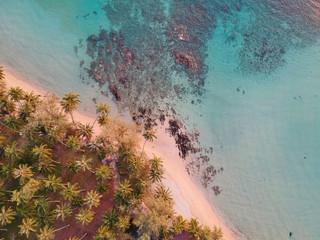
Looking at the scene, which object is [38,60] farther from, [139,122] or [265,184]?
[265,184]

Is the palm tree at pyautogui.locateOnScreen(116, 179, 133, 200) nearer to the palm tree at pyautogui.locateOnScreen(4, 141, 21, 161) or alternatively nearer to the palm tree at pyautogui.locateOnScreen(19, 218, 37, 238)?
the palm tree at pyautogui.locateOnScreen(19, 218, 37, 238)

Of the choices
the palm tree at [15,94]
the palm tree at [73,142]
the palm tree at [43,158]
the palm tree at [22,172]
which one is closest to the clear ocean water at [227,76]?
the palm tree at [15,94]

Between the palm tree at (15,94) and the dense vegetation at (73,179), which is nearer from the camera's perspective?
the dense vegetation at (73,179)

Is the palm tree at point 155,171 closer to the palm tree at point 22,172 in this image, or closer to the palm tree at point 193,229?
the palm tree at point 193,229

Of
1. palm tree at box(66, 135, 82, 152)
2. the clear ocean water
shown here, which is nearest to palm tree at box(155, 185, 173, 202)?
the clear ocean water

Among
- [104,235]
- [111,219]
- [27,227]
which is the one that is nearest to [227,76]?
[111,219]

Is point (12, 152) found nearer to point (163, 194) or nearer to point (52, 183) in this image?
point (52, 183)
